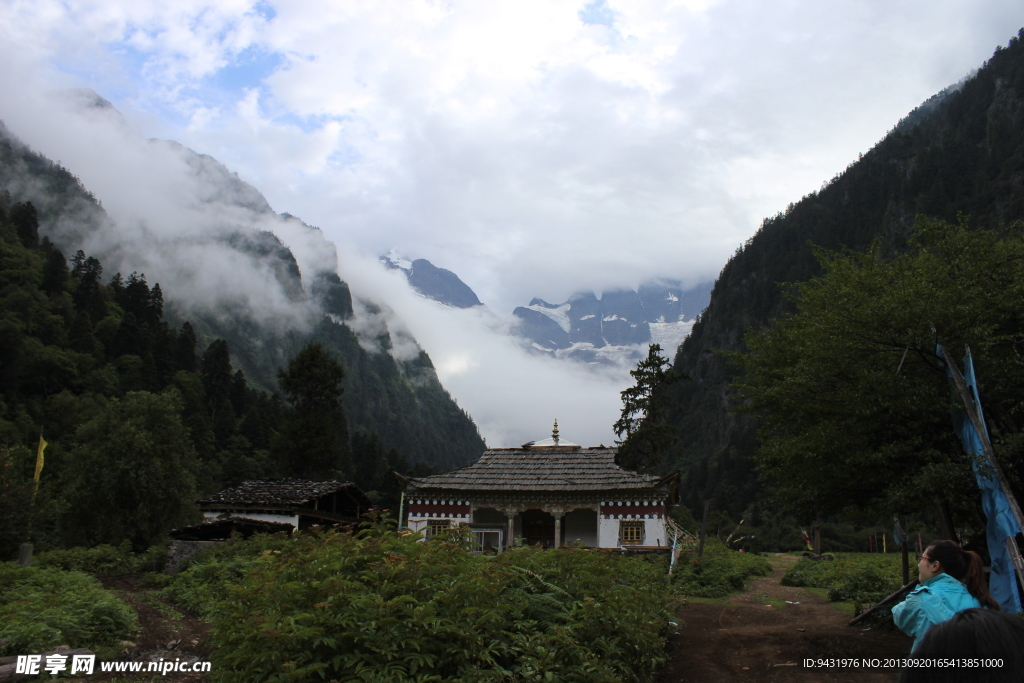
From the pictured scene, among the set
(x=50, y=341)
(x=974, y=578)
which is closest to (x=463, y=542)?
(x=974, y=578)

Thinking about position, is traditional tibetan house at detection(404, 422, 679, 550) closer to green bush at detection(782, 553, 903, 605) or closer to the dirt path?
green bush at detection(782, 553, 903, 605)

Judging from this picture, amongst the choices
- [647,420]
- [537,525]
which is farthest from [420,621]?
[647,420]

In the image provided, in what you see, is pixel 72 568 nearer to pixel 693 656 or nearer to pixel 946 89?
pixel 693 656

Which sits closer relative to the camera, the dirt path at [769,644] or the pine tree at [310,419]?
the dirt path at [769,644]

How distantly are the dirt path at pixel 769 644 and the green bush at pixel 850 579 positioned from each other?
0.76 m

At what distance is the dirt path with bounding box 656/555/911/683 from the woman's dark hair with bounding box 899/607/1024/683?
27.1 feet

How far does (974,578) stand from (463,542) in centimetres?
652

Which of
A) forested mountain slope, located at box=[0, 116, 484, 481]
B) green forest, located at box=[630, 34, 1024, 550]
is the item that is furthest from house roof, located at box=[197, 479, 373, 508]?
forested mountain slope, located at box=[0, 116, 484, 481]

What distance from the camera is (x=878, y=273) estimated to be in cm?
1636

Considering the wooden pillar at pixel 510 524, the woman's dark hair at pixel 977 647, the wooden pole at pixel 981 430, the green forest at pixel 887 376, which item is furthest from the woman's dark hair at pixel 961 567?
the wooden pillar at pixel 510 524

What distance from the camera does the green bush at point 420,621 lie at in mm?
6238

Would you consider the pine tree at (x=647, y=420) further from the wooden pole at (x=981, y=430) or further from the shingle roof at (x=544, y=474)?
the wooden pole at (x=981, y=430)

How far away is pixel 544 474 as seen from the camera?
1136 inches

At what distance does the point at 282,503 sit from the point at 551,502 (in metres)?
11.7
